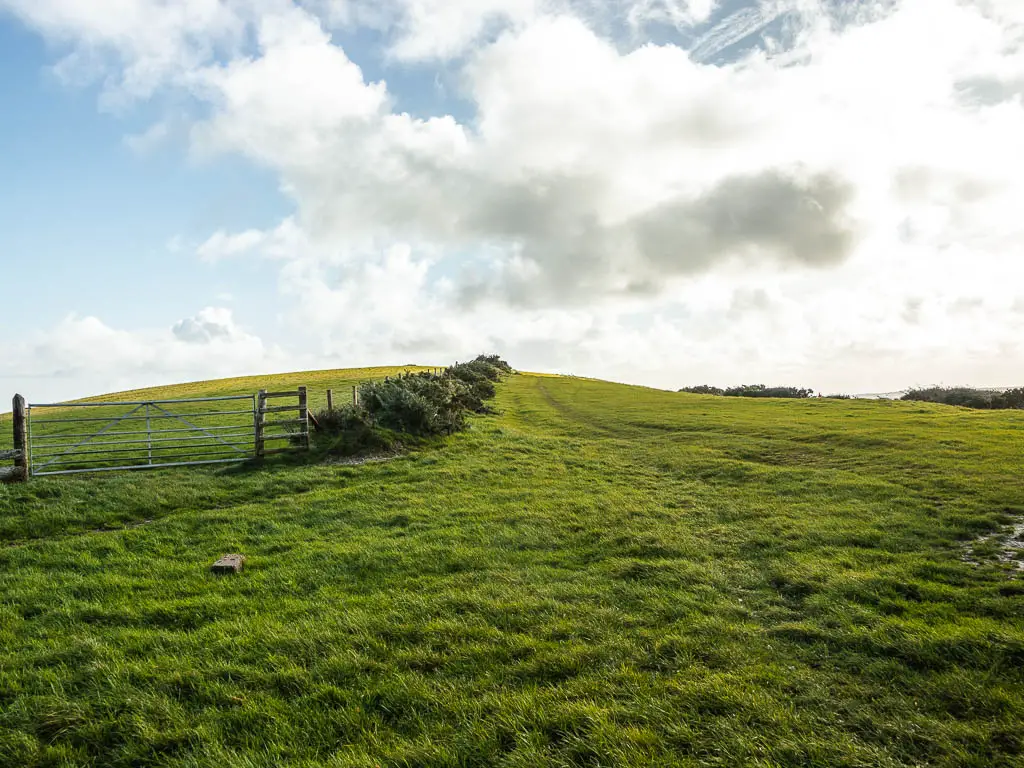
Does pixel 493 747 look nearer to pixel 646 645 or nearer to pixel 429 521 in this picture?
pixel 646 645

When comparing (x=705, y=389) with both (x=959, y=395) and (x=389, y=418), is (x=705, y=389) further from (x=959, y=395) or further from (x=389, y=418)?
(x=389, y=418)

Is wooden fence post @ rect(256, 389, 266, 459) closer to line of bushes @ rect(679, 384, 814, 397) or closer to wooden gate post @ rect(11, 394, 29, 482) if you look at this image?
wooden gate post @ rect(11, 394, 29, 482)

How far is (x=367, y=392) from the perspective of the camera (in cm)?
2319

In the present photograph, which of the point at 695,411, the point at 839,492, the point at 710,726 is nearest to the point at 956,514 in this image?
the point at 839,492

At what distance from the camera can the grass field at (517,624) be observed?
488 centimetres

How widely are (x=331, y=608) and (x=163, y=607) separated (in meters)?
2.48

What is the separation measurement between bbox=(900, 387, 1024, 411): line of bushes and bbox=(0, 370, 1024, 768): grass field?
30323 mm

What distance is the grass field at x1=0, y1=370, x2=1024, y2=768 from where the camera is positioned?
488 cm

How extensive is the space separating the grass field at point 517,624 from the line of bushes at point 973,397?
3032 cm

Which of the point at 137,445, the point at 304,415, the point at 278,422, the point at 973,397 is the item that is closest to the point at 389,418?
the point at 304,415

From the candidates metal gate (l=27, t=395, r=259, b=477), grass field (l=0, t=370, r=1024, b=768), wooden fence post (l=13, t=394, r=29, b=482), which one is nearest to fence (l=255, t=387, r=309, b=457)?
metal gate (l=27, t=395, r=259, b=477)

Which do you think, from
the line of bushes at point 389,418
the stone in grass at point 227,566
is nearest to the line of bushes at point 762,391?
the line of bushes at point 389,418

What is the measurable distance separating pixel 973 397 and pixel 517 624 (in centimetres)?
4839

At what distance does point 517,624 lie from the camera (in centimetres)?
692
